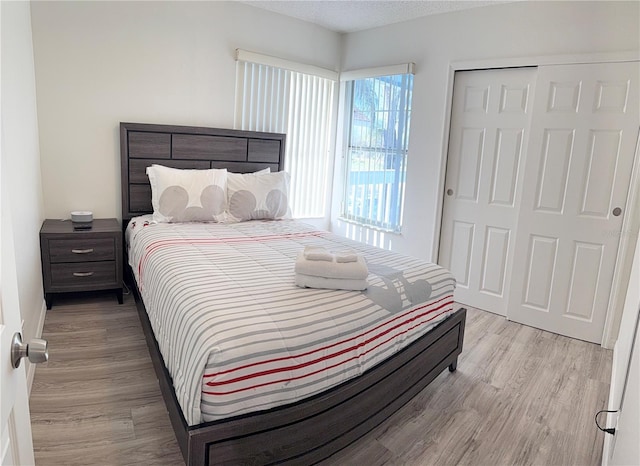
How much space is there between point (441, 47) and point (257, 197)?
7.03 feet

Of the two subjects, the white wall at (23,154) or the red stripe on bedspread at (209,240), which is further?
the red stripe on bedspread at (209,240)

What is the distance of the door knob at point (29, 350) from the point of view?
82 cm

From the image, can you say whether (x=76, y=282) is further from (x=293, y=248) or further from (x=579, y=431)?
(x=579, y=431)

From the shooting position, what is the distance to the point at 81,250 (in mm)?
3188

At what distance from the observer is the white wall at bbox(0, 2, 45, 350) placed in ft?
7.52

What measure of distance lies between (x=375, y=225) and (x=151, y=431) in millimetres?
3160

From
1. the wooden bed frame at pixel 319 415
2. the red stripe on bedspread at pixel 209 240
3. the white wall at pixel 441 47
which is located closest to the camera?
the wooden bed frame at pixel 319 415

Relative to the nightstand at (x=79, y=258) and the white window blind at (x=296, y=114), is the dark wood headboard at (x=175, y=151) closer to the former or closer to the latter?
the white window blind at (x=296, y=114)

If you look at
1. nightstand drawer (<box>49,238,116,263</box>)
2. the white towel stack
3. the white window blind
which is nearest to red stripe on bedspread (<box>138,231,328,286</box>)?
nightstand drawer (<box>49,238,116,263</box>)

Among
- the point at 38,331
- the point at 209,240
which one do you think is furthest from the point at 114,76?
the point at 38,331

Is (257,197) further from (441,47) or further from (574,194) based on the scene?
(574,194)

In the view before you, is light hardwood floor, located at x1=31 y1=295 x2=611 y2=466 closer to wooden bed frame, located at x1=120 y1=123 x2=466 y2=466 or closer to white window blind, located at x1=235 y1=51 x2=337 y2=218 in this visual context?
wooden bed frame, located at x1=120 y1=123 x2=466 y2=466

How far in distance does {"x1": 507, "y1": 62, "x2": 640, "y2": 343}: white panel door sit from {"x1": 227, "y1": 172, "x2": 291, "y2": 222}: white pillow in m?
2.02

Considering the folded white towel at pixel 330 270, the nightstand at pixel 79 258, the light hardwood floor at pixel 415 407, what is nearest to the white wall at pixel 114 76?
the nightstand at pixel 79 258
